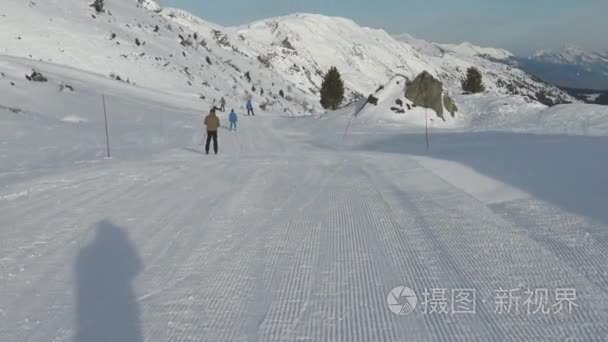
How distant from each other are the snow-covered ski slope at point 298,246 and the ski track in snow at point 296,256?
0.9 inches

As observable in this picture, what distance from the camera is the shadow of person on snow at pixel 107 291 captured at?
3918 mm

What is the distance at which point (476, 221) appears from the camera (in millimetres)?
6816

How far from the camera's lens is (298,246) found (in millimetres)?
5965

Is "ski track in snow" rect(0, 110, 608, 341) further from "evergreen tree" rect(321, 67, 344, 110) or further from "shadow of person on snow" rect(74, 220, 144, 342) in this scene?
"evergreen tree" rect(321, 67, 344, 110)

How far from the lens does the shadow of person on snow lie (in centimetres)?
392

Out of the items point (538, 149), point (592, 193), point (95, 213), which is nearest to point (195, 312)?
point (95, 213)

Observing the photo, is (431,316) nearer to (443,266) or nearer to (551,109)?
(443,266)

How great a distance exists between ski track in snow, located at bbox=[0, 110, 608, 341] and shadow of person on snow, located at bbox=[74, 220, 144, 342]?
7cm

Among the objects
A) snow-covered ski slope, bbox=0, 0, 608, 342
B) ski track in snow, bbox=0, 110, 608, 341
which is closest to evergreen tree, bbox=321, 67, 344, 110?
snow-covered ski slope, bbox=0, 0, 608, 342

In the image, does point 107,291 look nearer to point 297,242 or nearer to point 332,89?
point 297,242

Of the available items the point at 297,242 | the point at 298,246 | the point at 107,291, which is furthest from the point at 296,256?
the point at 107,291

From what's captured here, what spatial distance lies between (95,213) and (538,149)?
10.9 meters

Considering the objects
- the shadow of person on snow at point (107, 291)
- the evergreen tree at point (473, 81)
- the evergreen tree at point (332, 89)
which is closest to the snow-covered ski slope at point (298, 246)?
the shadow of person on snow at point (107, 291)

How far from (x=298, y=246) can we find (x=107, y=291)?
2.19 meters
